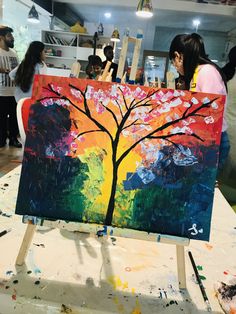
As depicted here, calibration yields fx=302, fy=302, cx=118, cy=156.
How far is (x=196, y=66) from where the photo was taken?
1.57 meters

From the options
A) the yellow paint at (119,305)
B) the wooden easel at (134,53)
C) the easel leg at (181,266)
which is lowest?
the yellow paint at (119,305)

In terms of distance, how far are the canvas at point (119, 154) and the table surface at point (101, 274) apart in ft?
0.70

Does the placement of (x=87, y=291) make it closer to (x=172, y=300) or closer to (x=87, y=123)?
(x=172, y=300)

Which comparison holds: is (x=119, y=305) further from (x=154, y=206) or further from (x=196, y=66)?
(x=196, y=66)

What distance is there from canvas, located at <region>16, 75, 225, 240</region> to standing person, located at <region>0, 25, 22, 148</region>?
9.37 feet

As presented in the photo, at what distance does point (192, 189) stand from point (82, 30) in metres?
6.44

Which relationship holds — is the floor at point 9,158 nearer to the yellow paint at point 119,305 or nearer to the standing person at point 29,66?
the standing person at point 29,66

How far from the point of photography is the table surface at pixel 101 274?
906 millimetres

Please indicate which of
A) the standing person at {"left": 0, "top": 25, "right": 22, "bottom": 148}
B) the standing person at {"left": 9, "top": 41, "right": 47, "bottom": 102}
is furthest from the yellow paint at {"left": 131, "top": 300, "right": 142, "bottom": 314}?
the standing person at {"left": 0, "top": 25, "right": 22, "bottom": 148}

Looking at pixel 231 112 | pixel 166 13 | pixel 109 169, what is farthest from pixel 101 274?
pixel 166 13

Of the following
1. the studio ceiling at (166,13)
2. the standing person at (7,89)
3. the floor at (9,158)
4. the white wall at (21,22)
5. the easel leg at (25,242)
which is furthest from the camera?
the studio ceiling at (166,13)

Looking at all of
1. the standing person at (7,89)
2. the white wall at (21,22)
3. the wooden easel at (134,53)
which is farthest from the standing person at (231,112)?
the white wall at (21,22)

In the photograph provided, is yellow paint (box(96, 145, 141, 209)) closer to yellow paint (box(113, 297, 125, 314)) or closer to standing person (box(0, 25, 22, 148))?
yellow paint (box(113, 297, 125, 314))

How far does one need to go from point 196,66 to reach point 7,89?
2744 millimetres
